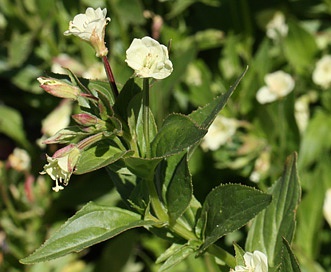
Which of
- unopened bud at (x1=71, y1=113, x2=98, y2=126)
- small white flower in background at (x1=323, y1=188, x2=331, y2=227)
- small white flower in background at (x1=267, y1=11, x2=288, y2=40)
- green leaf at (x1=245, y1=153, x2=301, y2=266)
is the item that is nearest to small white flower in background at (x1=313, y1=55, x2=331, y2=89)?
small white flower in background at (x1=267, y1=11, x2=288, y2=40)

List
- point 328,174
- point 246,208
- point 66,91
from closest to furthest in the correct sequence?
1. point 66,91
2. point 246,208
3. point 328,174

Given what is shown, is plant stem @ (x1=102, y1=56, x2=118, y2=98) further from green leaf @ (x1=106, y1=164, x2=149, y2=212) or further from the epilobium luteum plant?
green leaf @ (x1=106, y1=164, x2=149, y2=212)

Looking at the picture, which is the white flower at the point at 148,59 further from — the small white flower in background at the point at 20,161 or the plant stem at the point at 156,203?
the small white flower in background at the point at 20,161

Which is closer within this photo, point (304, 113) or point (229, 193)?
point (229, 193)

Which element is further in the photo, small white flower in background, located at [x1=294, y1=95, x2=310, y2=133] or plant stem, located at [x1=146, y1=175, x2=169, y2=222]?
small white flower in background, located at [x1=294, y1=95, x2=310, y2=133]

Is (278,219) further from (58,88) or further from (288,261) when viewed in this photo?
(58,88)

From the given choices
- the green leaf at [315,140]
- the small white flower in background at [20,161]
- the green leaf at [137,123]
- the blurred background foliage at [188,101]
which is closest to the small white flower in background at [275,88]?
the blurred background foliage at [188,101]

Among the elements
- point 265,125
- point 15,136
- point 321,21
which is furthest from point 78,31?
point 321,21

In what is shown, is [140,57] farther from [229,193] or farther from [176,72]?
[176,72]
